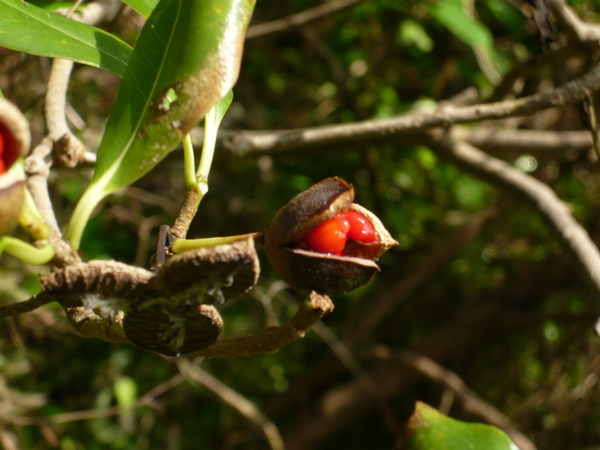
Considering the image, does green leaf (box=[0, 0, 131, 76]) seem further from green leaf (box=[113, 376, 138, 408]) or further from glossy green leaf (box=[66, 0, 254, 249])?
green leaf (box=[113, 376, 138, 408])

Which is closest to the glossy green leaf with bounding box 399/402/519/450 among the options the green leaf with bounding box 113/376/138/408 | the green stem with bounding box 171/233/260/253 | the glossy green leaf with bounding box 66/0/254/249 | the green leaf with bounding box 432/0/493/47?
the green stem with bounding box 171/233/260/253

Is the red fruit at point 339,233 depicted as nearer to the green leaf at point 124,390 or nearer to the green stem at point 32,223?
the green stem at point 32,223

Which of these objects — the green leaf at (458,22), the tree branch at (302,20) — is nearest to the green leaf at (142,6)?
A: the tree branch at (302,20)

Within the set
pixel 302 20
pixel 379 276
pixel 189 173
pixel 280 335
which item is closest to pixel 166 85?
pixel 189 173

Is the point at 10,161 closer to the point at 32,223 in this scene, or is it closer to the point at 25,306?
the point at 32,223

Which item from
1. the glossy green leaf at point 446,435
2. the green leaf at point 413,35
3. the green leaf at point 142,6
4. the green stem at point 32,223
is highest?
the green leaf at point 142,6
